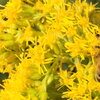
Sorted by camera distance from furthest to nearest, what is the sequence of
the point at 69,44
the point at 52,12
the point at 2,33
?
the point at 2,33 → the point at 52,12 → the point at 69,44

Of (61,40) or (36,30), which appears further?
(36,30)

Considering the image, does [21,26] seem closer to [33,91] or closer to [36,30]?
[36,30]

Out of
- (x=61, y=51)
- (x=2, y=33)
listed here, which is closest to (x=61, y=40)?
(x=61, y=51)

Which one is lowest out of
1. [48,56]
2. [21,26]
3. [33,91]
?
[33,91]

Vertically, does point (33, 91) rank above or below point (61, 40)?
below

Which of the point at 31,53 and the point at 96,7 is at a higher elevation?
the point at 96,7

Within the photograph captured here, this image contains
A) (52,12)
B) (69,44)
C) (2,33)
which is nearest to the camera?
(69,44)

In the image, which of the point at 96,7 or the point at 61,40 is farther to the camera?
the point at 96,7

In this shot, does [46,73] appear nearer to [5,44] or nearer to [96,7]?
[5,44]

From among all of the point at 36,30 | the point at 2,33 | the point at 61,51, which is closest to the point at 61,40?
the point at 61,51
